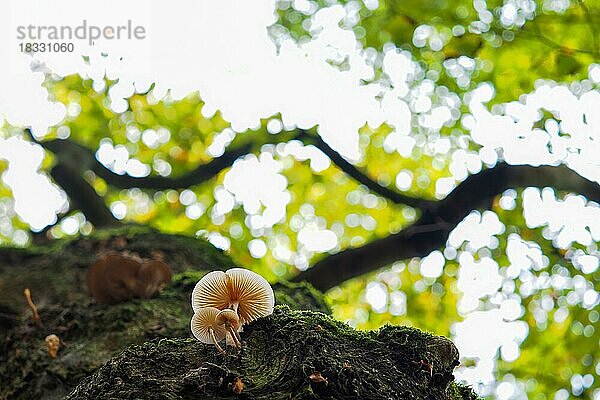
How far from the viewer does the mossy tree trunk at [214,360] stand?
1828 mm

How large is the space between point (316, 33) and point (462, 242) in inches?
96.9

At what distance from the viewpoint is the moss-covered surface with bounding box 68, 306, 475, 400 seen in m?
1.81

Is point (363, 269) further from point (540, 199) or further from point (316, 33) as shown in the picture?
point (316, 33)

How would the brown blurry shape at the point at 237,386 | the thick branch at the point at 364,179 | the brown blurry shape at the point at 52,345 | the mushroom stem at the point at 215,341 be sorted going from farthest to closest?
the thick branch at the point at 364,179, the brown blurry shape at the point at 52,345, the mushroom stem at the point at 215,341, the brown blurry shape at the point at 237,386

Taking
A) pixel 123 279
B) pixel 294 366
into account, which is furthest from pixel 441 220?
pixel 294 366

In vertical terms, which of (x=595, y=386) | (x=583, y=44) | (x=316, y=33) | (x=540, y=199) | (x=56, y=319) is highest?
(x=316, y=33)

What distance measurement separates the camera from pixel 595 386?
479 cm

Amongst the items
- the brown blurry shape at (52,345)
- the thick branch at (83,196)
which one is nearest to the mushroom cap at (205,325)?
the brown blurry shape at (52,345)

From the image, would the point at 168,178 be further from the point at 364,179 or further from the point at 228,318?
the point at 228,318

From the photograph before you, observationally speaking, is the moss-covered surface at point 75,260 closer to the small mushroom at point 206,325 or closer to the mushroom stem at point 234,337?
the small mushroom at point 206,325

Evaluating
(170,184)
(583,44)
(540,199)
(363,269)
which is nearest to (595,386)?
(540,199)

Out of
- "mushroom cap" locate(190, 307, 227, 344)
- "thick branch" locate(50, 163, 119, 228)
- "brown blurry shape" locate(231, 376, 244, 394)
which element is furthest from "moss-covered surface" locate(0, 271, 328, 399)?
"thick branch" locate(50, 163, 119, 228)

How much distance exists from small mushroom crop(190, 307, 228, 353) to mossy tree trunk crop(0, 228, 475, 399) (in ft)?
0.17

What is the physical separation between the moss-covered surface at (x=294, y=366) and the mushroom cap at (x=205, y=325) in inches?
2.0
